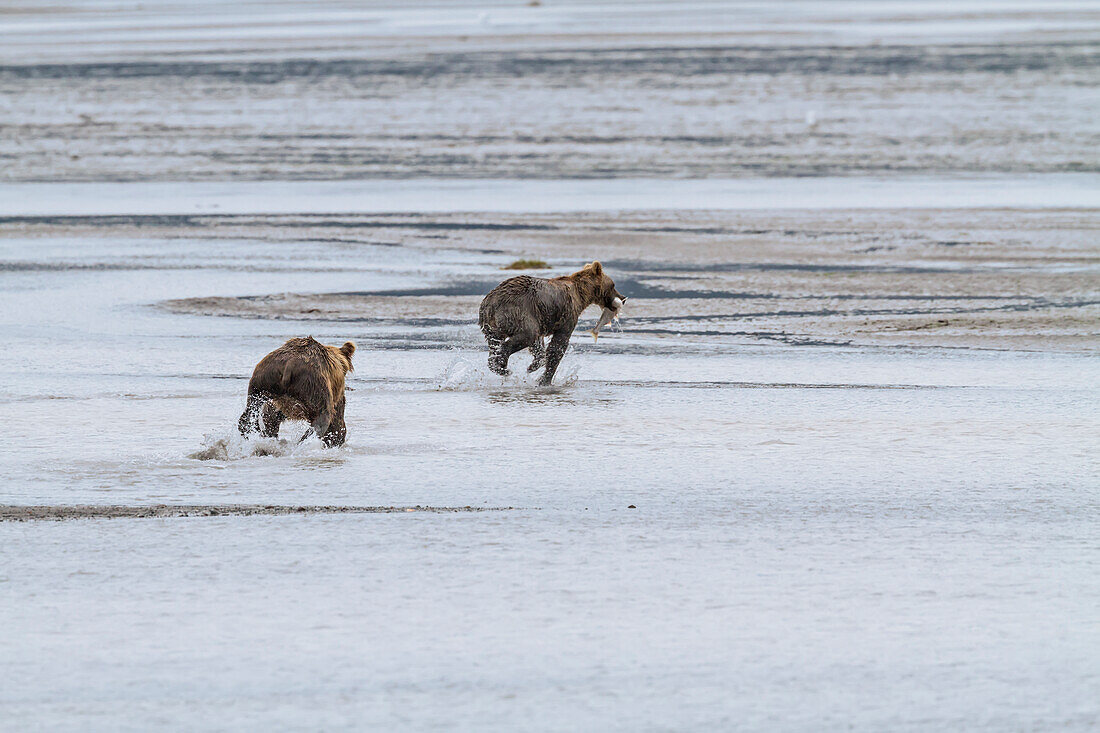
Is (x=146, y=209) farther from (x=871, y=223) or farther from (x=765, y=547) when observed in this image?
(x=765, y=547)

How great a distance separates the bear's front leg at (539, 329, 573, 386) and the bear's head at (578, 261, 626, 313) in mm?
658

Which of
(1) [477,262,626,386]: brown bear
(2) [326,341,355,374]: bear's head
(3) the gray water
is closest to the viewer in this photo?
(3) the gray water

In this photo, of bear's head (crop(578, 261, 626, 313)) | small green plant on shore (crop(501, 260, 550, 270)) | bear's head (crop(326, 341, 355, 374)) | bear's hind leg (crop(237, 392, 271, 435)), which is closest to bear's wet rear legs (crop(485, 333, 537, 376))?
bear's head (crop(578, 261, 626, 313))

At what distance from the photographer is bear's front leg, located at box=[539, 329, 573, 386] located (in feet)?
37.0

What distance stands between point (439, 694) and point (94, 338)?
7.98 m

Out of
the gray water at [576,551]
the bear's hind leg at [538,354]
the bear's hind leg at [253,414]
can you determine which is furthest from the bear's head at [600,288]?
the bear's hind leg at [253,414]

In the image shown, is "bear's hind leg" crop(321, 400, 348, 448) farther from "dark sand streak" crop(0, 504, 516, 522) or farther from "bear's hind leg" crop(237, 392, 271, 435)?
"dark sand streak" crop(0, 504, 516, 522)

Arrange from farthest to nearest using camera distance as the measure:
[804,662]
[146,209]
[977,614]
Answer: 1. [146,209]
2. [977,614]
3. [804,662]

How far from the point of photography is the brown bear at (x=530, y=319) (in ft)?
36.4

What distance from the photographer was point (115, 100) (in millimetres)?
38125

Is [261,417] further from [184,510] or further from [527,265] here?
[527,265]

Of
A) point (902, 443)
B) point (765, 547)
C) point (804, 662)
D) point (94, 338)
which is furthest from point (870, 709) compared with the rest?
point (94, 338)

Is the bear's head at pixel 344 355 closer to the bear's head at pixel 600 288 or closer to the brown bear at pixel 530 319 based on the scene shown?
the brown bear at pixel 530 319

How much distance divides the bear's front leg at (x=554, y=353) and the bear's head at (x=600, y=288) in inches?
25.9
